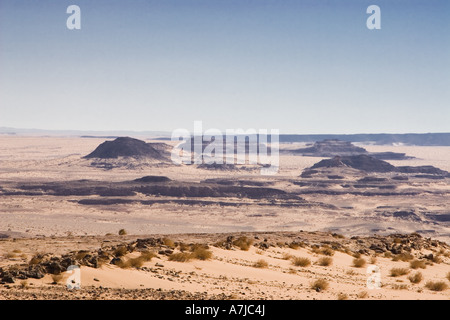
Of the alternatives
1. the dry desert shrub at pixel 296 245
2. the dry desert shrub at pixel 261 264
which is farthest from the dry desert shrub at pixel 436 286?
the dry desert shrub at pixel 296 245

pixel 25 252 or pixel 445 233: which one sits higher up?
pixel 25 252

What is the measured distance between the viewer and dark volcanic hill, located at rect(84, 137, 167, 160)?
144125mm

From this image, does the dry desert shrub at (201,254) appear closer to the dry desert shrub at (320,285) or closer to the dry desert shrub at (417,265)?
the dry desert shrub at (320,285)

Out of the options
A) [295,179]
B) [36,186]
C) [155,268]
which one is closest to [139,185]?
[36,186]

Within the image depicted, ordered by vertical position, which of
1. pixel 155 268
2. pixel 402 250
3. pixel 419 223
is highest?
pixel 155 268

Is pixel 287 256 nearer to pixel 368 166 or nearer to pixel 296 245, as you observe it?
pixel 296 245

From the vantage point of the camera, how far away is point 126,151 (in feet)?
475

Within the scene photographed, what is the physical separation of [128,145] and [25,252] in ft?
434

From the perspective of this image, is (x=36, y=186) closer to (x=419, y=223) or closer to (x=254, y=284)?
(x=419, y=223)

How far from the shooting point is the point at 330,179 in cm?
11288

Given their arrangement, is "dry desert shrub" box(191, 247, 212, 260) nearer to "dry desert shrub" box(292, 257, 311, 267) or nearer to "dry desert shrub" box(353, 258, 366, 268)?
"dry desert shrub" box(292, 257, 311, 267)

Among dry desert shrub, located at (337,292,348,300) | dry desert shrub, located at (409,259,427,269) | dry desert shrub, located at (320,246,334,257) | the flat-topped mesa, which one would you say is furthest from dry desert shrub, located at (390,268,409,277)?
the flat-topped mesa

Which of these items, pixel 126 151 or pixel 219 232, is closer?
pixel 219 232

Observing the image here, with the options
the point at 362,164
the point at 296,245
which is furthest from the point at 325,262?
the point at 362,164
